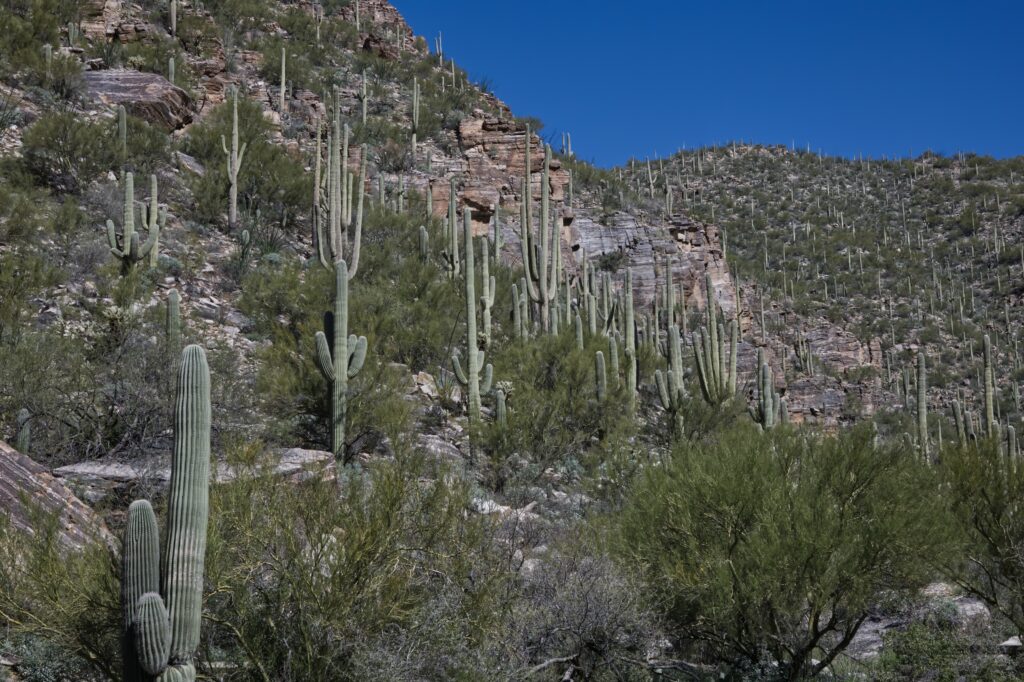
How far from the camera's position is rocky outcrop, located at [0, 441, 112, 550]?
5879 millimetres

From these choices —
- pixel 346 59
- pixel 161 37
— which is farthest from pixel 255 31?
pixel 161 37

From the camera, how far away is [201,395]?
523 cm

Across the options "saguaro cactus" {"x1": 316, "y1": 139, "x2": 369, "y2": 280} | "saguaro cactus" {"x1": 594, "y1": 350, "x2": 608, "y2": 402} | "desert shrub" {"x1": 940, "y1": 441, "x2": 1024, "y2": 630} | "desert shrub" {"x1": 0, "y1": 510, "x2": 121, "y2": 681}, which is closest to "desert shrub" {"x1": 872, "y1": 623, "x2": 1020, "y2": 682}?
"desert shrub" {"x1": 940, "y1": 441, "x2": 1024, "y2": 630}

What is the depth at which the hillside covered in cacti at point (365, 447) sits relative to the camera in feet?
18.2

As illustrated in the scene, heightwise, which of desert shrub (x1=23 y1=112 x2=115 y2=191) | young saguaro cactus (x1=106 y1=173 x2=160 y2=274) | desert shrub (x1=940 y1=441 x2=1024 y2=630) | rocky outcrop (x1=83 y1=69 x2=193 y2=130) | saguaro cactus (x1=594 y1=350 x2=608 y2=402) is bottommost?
desert shrub (x1=940 y1=441 x2=1024 y2=630)

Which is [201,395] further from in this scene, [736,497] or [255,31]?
[255,31]

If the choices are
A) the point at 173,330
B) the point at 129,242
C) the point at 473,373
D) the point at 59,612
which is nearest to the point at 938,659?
the point at 59,612

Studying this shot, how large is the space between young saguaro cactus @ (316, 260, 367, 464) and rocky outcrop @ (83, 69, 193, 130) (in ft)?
42.5

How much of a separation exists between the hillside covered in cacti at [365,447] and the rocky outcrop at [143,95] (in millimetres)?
108

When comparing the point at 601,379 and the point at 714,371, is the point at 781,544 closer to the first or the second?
the point at 601,379

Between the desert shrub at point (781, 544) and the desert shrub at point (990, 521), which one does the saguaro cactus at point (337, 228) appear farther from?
the desert shrub at point (990, 521)

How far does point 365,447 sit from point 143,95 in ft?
49.2

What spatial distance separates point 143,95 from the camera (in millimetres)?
22312

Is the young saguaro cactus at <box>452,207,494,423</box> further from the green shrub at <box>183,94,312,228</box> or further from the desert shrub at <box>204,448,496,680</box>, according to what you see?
the green shrub at <box>183,94,312,228</box>
